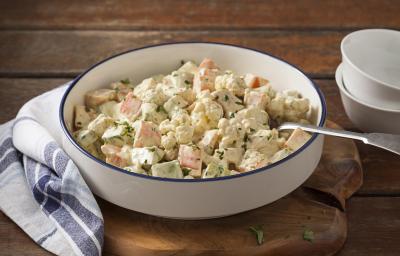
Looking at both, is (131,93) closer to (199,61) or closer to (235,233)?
(199,61)

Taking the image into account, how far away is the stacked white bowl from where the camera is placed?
194cm

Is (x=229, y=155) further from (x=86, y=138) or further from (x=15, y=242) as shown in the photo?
(x=15, y=242)

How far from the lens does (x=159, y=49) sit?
214 centimetres

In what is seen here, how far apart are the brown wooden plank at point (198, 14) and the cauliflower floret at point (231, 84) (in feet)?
2.74

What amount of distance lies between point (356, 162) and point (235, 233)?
47cm

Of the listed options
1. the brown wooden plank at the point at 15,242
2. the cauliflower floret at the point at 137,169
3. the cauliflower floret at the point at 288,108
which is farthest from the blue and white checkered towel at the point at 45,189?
the cauliflower floret at the point at 288,108

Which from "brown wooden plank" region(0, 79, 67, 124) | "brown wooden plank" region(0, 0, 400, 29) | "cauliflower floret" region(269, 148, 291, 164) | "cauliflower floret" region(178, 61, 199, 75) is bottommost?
"brown wooden plank" region(0, 0, 400, 29)

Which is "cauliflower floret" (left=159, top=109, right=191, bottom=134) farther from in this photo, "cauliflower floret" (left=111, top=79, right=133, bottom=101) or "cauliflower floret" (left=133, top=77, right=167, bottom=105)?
"cauliflower floret" (left=111, top=79, right=133, bottom=101)

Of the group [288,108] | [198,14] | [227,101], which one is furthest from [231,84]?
[198,14]

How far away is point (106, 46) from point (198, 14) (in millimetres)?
436

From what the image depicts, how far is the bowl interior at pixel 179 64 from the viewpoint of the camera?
2.01 meters

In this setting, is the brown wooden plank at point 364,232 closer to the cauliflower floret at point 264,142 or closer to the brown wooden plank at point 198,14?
the cauliflower floret at point 264,142

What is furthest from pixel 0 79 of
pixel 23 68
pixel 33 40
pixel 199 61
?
pixel 199 61

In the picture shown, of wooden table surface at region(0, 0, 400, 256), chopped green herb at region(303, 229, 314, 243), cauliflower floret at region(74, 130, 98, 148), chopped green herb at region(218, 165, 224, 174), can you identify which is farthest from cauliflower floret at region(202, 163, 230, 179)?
wooden table surface at region(0, 0, 400, 256)
